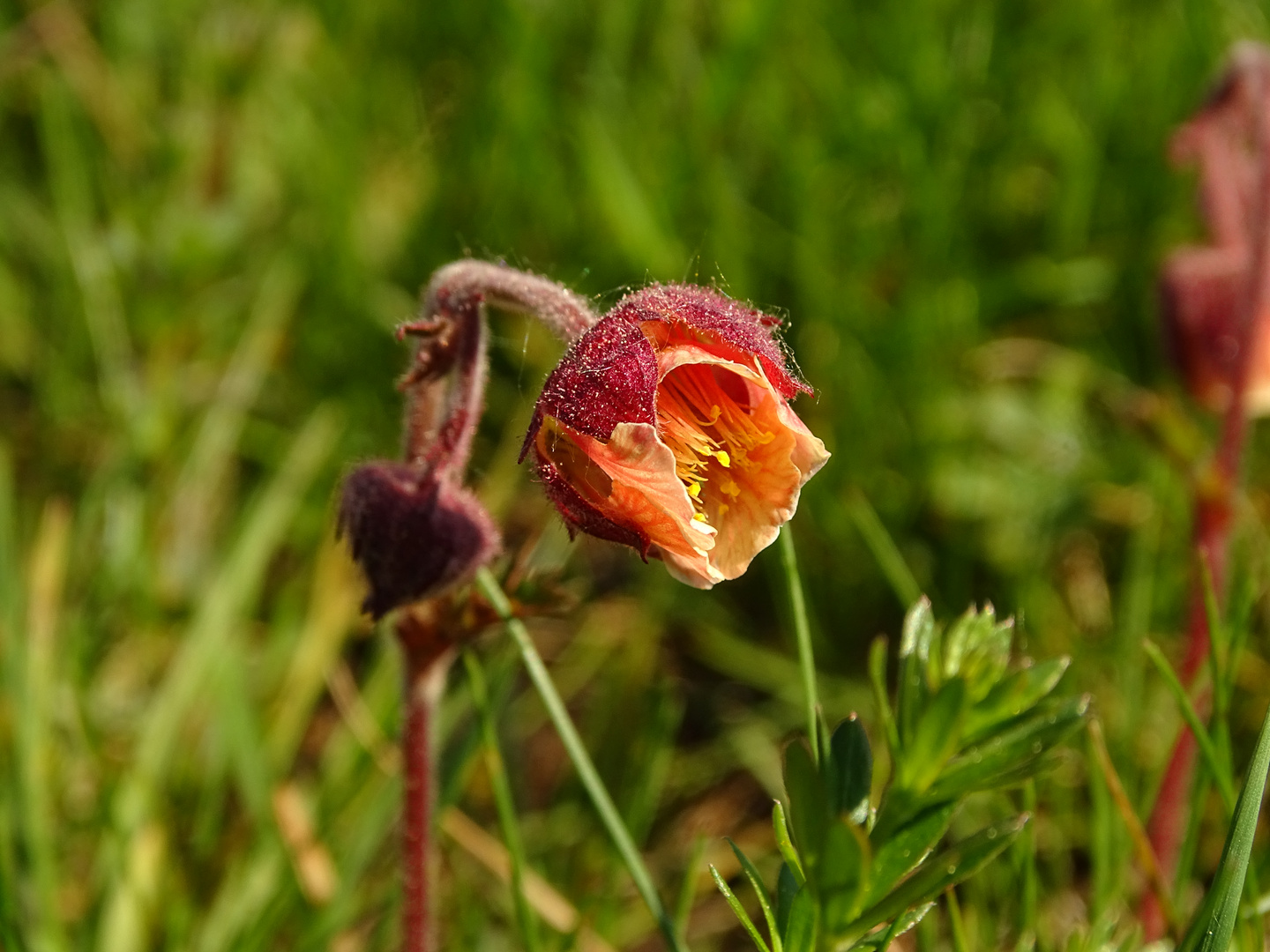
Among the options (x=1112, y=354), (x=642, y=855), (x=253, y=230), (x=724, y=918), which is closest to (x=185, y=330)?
(x=253, y=230)

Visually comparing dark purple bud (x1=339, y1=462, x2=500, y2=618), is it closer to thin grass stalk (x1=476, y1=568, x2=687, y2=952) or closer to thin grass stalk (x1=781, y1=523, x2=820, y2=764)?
thin grass stalk (x1=476, y1=568, x2=687, y2=952)

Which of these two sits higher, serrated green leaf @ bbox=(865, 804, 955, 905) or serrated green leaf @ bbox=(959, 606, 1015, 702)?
serrated green leaf @ bbox=(959, 606, 1015, 702)

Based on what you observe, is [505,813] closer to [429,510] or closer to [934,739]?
[429,510]

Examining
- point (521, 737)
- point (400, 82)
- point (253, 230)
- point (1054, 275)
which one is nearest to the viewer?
point (521, 737)

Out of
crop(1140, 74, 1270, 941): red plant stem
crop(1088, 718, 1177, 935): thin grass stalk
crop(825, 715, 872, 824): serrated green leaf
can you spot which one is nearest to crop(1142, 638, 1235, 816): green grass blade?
crop(1088, 718, 1177, 935): thin grass stalk

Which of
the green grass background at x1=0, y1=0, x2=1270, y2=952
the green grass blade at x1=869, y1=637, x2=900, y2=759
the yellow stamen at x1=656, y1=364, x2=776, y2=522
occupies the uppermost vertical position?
the yellow stamen at x1=656, y1=364, x2=776, y2=522

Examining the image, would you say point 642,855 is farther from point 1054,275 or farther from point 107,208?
point 107,208
